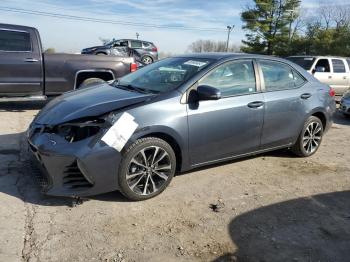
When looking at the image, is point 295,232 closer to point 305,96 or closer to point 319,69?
point 305,96

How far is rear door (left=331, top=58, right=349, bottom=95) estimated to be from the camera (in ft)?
45.3

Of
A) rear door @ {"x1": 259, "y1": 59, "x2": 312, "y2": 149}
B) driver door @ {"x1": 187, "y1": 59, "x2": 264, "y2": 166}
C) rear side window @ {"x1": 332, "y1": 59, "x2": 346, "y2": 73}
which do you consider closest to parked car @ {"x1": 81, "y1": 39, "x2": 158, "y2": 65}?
rear side window @ {"x1": 332, "y1": 59, "x2": 346, "y2": 73}

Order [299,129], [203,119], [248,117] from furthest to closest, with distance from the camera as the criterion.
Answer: [299,129] < [248,117] < [203,119]

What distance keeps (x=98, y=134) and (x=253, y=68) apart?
238 centimetres

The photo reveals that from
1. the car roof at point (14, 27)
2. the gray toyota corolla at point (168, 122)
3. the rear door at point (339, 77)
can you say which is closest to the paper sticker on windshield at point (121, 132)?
the gray toyota corolla at point (168, 122)

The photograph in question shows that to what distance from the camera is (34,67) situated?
336 inches

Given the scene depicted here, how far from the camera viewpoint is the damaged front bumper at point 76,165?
3805 mm

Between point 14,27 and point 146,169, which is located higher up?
point 14,27

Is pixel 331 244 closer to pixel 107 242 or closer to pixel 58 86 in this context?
pixel 107 242

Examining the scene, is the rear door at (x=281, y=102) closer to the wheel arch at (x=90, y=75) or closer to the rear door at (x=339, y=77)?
the wheel arch at (x=90, y=75)

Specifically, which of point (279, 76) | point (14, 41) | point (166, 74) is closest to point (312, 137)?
point (279, 76)

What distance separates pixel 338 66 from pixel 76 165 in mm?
12520

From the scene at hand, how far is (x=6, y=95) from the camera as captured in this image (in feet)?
27.6

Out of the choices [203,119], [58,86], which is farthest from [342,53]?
[203,119]
